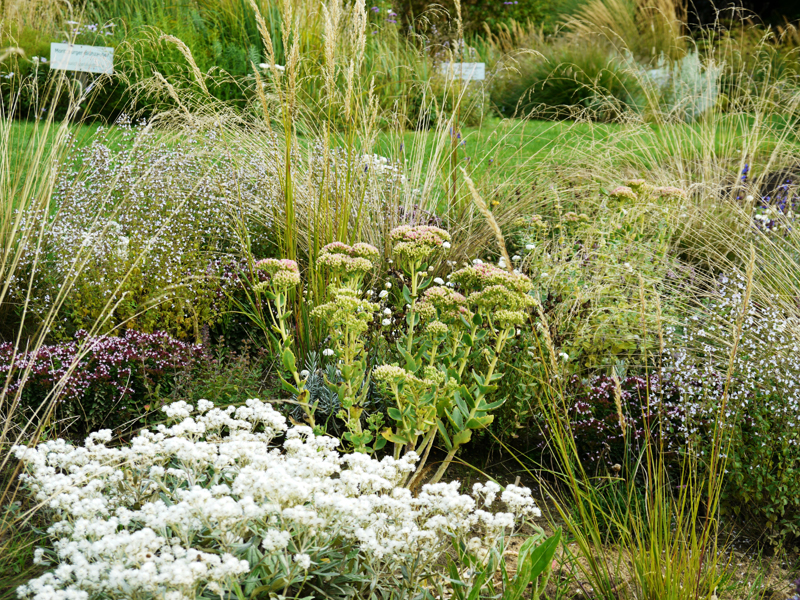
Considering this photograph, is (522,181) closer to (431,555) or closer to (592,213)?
(592,213)

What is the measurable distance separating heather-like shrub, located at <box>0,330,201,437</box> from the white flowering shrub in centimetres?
86

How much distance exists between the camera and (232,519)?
4.71 ft

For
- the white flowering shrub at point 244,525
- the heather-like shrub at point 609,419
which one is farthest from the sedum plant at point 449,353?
the heather-like shrub at point 609,419

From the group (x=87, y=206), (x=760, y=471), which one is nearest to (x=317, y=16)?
(x=87, y=206)

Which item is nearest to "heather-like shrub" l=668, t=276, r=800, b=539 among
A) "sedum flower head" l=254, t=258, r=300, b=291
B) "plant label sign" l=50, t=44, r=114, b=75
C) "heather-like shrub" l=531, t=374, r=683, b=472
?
"heather-like shrub" l=531, t=374, r=683, b=472

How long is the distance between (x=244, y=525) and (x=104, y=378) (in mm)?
1554

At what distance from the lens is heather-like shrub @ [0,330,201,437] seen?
2.77m

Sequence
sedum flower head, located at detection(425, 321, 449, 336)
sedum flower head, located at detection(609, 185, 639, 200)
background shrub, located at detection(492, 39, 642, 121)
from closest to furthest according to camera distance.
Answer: sedum flower head, located at detection(425, 321, 449, 336)
sedum flower head, located at detection(609, 185, 639, 200)
background shrub, located at detection(492, 39, 642, 121)

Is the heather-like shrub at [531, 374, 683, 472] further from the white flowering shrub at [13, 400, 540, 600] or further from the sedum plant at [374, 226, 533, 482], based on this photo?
the white flowering shrub at [13, 400, 540, 600]

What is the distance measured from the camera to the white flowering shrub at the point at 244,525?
1389 mm

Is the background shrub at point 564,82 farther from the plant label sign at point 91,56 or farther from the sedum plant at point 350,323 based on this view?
the sedum plant at point 350,323

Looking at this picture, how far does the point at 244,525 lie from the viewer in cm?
148

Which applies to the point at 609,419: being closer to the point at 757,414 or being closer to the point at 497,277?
the point at 757,414

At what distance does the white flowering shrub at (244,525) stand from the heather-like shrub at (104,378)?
0.86 metres
